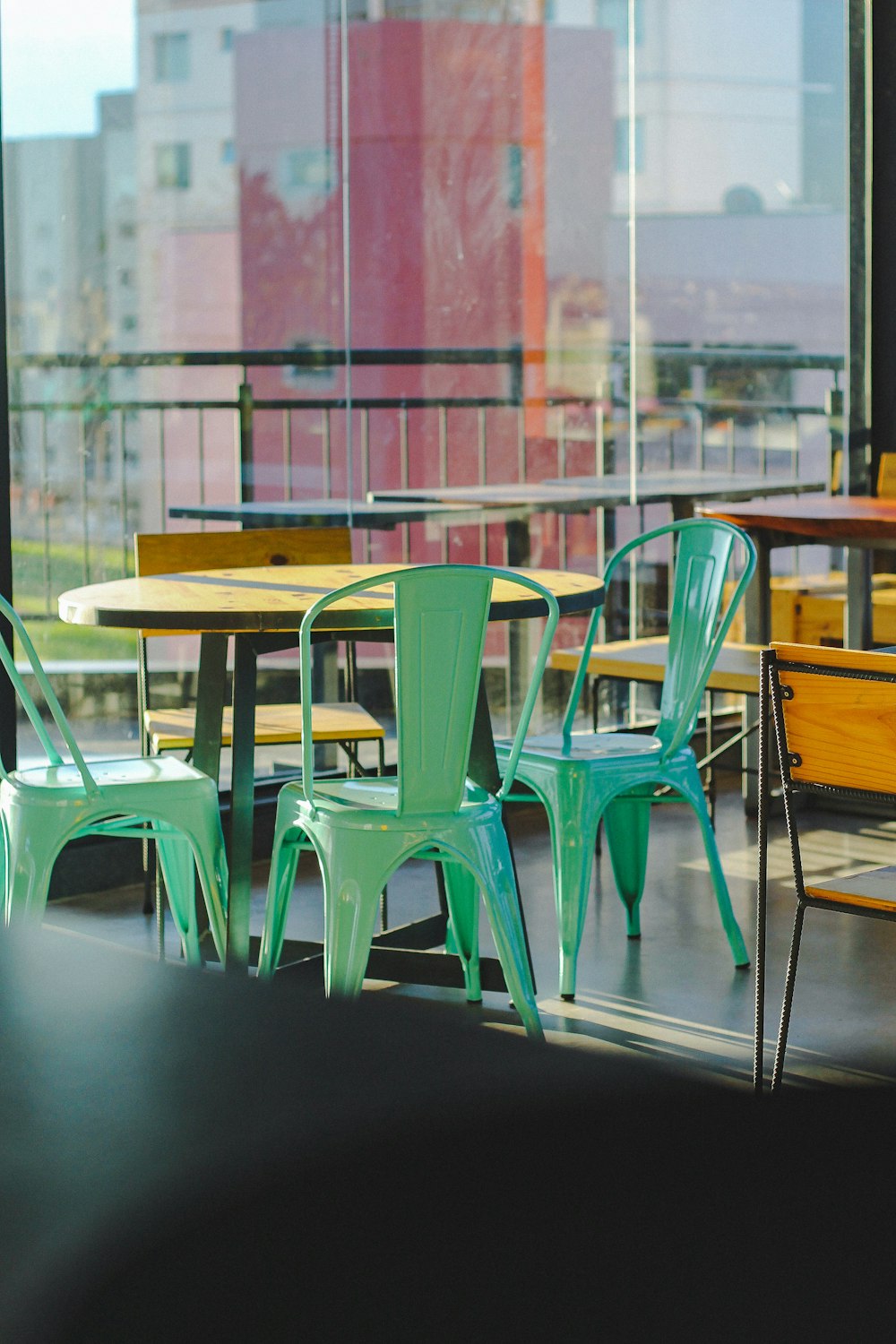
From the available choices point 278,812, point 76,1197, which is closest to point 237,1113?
point 76,1197

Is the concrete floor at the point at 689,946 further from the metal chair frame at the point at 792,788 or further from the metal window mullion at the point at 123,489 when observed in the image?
the metal window mullion at the point at 123,489

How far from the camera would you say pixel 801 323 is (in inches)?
215

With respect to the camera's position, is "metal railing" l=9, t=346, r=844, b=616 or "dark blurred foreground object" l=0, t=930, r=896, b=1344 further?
"metal railing" l=9, t=346, r=844, b=616

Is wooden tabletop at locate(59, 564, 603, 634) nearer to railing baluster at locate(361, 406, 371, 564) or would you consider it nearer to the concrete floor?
the concrete floor

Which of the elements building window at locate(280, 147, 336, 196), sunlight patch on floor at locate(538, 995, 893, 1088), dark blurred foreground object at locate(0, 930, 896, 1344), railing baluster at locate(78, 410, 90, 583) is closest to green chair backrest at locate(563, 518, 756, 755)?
sunlight patch on floor at locate(538, 995, 893, 1088)

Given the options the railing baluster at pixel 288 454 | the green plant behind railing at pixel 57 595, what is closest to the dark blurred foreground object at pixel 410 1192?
the green plant behind railing at pixel 57 595

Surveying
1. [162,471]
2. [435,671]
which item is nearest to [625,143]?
[162,471]

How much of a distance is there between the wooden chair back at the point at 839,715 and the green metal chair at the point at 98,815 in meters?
1.02

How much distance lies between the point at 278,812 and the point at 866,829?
7.42ft

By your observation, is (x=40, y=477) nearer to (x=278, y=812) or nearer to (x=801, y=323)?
(x=278, y=812)

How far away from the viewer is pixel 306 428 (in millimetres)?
4133

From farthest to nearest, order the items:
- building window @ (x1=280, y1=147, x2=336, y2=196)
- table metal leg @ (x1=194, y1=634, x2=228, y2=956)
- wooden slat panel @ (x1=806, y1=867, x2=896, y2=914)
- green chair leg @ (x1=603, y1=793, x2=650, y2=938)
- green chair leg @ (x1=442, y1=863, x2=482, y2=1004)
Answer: building window @ (x1=280, y1=147, x2=336, y2=196) → green chair leg @ (x1=603, y1=793, x2=650, y2=938) → table metal leg @ (x1=194, y1=634, x2=228, y2=956) → green chair leg @ (x1=442, y1=863, x2=482, y2=1004) → wooden slat panel @ (x1=806, y1=867, x2=896, y2=914)

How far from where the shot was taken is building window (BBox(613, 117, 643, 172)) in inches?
189

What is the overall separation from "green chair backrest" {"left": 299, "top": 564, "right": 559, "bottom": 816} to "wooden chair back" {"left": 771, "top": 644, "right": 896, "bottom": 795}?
431 millimetres
